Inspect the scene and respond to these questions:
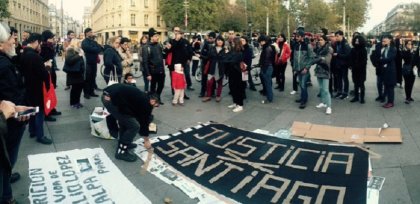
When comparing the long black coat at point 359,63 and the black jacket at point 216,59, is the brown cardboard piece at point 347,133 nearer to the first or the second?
the long black coat at point 359,63

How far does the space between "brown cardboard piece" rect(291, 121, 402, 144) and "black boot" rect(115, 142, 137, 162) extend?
302 cm

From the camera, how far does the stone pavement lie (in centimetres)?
449

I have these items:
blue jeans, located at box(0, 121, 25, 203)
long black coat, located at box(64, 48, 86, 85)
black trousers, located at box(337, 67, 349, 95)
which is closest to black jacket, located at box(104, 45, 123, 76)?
long black coat, located at box(64, 48, 86, 85)

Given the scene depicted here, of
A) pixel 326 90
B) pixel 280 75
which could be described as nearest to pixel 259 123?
pixel 326 90

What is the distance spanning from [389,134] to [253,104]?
3.71 m

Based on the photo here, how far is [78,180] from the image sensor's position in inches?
184

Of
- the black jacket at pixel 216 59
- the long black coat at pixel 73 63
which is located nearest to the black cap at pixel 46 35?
the long black coat at pixel 73 63

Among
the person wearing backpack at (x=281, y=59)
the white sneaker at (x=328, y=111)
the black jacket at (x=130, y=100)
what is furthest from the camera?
the person wearing backpack at (x=281, y=59)

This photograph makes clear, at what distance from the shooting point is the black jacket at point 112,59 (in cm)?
966

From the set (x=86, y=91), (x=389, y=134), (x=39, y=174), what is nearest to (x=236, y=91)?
(x=389, y=134)

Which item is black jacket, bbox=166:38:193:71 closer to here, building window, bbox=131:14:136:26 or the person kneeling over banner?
the person kneeling over banner

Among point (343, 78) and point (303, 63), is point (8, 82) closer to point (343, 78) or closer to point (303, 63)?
point (303, 63)

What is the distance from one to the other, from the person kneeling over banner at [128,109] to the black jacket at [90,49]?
477 cm

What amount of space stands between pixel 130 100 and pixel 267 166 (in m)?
2.22
